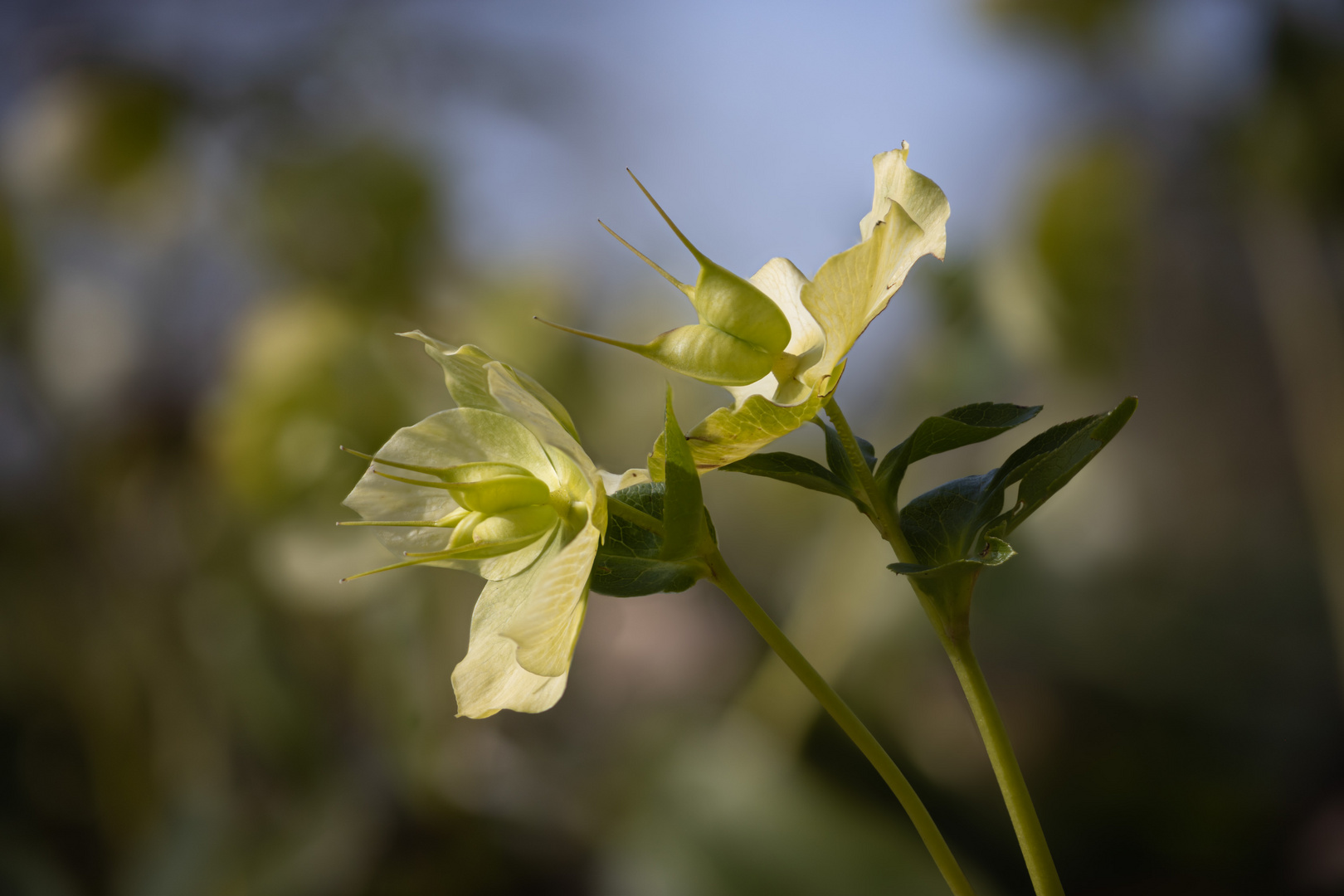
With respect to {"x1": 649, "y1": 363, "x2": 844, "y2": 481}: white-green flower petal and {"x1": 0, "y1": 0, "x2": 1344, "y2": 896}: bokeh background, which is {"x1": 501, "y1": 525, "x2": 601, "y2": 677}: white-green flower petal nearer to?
{"x1": 649, "y1": 363, "x2": 844, "y2": 481}: white-green flower petal

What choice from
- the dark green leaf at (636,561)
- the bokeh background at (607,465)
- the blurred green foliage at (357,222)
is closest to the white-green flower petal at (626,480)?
the dark green leaf at (636,561)

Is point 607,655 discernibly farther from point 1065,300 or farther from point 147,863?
point 1065,300

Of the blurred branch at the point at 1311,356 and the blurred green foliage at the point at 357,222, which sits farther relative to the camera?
the blurred green foliage at the point at 357,222

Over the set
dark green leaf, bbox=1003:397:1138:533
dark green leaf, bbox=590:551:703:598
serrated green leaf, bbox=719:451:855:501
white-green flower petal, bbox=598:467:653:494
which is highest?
dark green leaf, bbox=1003:397:1138:533

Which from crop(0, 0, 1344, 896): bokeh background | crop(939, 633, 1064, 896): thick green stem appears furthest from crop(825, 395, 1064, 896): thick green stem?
crop(0, 0, 1344, 896): bokeh background

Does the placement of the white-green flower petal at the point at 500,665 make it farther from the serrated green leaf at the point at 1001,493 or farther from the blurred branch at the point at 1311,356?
the blurred branch at the point at 1311,356

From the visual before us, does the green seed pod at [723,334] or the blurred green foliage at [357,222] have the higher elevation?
the green seed pod at [723,334]

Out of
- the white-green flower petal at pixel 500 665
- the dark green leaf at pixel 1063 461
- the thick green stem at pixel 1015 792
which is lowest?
the white-green flower petal at pixel 500 665

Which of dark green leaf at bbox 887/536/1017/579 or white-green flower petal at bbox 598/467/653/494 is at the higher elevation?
dark green leaf at bbox 887/536/1017/579

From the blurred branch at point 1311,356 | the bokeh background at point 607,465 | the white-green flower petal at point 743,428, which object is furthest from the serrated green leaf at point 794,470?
the blurred branch at point 1311,356
